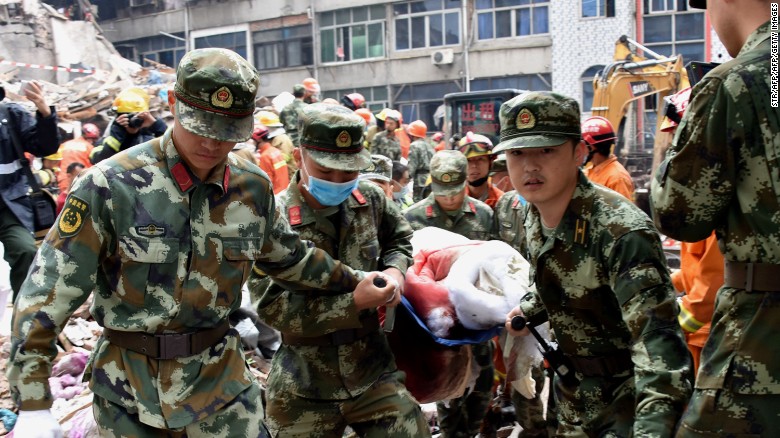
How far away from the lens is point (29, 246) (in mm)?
5621

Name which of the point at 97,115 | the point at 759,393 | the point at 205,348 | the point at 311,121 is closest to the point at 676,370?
the point at 759,393

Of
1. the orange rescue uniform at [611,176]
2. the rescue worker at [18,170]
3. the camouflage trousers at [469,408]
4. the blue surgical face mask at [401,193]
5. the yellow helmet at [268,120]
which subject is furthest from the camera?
the yellow helmet at [268,120]

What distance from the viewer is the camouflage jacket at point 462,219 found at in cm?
589

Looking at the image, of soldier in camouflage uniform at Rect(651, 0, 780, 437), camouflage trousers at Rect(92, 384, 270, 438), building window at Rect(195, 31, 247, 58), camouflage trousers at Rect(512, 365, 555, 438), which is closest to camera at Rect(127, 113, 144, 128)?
camouflage trousers at Rect(512, 365, 555, 438)

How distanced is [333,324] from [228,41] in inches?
1156

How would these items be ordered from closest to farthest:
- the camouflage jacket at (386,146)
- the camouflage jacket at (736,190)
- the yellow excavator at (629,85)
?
the camouflage jacket at (736,190) → the yellow excavator at (629,85) → the camouflage jacket at (386,146)

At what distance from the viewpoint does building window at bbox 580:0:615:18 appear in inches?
921

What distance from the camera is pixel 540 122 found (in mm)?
2902

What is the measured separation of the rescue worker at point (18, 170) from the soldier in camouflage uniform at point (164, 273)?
9.99 feet

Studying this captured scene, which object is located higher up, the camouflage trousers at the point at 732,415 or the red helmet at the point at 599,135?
the red helmet at the point at 599,135

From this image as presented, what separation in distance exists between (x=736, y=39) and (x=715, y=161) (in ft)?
1.24

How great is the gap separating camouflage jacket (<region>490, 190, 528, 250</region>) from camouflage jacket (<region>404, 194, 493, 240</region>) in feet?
0.28

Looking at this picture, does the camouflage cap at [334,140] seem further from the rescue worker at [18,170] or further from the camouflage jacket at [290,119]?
the camouflage jacket at [290,119]

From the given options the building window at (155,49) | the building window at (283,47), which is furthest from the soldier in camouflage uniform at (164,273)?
Result: the building window at (155,49)
